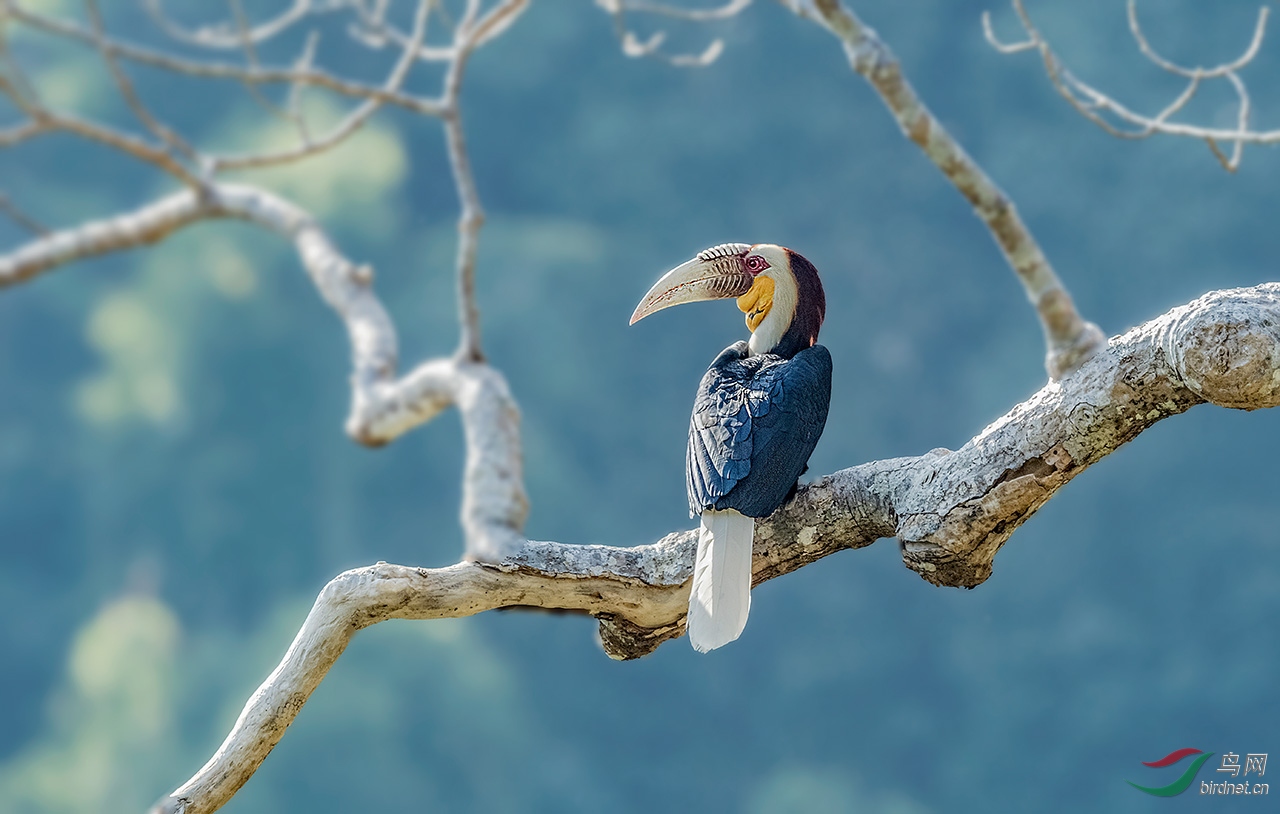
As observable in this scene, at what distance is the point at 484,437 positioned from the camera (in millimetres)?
3682

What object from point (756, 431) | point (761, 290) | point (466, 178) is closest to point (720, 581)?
point (756, 431)

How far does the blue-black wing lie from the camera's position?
2.13 m

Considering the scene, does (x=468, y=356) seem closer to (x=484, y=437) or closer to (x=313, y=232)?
(x=484, y=437)

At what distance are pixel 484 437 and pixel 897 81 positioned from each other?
1609 millimetres

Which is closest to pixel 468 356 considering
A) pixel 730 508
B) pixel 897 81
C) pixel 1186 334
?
pixel 897 81

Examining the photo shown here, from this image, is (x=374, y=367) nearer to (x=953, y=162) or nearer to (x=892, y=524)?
(x=953, y=162)

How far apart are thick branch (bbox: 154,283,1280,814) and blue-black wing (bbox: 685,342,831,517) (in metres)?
0.08

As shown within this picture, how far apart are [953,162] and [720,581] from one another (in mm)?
1462

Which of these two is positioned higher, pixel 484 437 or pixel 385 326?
pixel 385 326

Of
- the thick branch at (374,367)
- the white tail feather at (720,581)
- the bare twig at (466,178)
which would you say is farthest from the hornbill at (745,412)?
the bare twig at (466,178)

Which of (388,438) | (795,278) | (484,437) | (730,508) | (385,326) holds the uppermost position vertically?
(385,326)

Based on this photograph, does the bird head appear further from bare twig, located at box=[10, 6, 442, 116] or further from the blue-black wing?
bare twig, located at box=[10, 6, 442, 116]

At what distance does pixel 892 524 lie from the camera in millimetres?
2076

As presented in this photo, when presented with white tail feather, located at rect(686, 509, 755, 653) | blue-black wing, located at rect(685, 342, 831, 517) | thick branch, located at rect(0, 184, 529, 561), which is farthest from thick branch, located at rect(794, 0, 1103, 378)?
thick branch, located at rect(0, 184, 529, 561)
